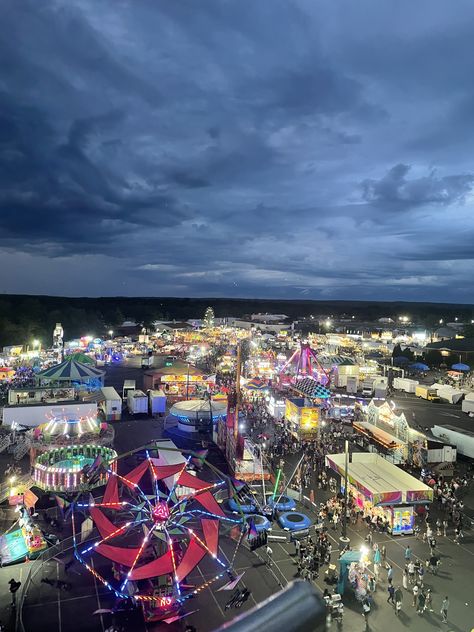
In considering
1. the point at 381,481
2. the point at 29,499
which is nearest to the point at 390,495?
the point at 381,481

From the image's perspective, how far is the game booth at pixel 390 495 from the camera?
17281 mm

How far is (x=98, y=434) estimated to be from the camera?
77.4ft

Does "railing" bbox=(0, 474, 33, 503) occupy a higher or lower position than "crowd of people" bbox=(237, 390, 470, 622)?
higher

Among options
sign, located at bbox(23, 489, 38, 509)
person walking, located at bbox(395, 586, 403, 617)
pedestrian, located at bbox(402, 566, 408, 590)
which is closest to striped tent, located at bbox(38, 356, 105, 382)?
sign, located at bbox(23, 489, 38, 509)

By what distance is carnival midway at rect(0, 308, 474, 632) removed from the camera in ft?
39.6

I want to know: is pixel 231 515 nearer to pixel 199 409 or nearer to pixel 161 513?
pixel 161 513

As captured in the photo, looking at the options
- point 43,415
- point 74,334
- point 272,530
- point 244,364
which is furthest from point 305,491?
point 74,334

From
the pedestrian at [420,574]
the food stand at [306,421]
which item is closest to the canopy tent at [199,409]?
the food stand at [306,421]

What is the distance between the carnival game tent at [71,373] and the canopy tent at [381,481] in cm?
2271

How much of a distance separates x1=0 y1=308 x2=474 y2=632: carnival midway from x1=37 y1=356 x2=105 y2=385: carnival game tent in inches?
5.7

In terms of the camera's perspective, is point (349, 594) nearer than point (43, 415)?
Yes

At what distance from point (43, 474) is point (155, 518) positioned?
8906 mm

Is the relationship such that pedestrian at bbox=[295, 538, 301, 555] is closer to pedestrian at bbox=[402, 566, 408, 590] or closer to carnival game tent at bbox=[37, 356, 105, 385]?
pedestrian at bbox=[402, 566, 408, 590]

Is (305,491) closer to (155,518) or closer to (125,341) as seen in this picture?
(155,518)
